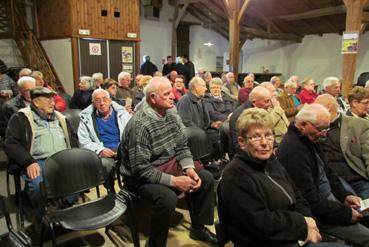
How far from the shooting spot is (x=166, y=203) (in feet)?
6.75

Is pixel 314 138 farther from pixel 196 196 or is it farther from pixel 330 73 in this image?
pixel 330 73

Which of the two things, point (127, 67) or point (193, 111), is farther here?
point (127, 67)

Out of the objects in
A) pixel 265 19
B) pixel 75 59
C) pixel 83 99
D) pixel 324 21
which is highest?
pixel 265 19

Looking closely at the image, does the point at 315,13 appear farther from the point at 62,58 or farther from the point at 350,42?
the point at 62,58

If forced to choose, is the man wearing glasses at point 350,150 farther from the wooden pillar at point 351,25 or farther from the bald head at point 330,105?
the wooden pillar at point 351,25

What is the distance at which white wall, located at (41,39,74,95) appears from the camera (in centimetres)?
733

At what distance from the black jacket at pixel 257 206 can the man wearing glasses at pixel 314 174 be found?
0.26 meters

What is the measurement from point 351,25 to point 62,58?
6.09 metres

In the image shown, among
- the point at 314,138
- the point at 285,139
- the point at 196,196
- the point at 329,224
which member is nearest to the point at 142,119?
the point at 196,196

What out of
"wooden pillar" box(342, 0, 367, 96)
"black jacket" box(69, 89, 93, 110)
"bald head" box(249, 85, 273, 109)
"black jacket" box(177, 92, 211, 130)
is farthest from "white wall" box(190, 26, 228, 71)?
"bald head" box(249, 85, 273, 109)

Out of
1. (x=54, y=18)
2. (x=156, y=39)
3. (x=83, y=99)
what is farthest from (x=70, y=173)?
(x=156, y=39)

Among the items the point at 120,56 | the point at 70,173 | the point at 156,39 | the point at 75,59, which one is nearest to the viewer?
the point at 70,173

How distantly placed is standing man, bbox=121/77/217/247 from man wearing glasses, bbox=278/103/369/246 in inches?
29.3

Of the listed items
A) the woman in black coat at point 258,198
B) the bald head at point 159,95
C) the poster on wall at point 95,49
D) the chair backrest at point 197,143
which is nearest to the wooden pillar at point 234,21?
the poster on wall at point 95,49
